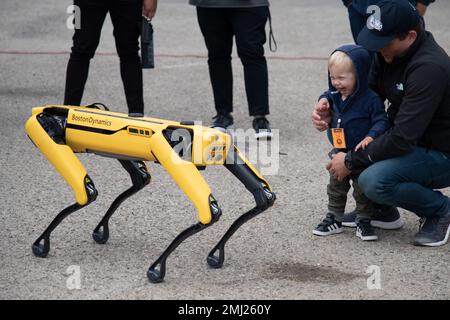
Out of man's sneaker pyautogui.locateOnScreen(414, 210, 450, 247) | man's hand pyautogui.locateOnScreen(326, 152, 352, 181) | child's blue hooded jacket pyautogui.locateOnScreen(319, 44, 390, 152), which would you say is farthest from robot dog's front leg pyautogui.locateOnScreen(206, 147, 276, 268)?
man's sneaker pyautogui.locateOnScreen(414, 210, 450, 247)

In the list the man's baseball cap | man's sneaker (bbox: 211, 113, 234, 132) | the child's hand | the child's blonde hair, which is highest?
the man's baseball cap

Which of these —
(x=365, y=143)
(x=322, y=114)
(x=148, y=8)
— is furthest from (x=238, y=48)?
(x=365, y=143)

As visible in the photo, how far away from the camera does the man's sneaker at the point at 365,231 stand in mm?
4465

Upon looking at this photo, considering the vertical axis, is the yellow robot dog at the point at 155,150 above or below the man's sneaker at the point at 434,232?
above

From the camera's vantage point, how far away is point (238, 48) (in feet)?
20.5

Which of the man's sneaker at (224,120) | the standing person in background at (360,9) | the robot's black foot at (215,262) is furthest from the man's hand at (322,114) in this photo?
the man's sneaker at (224,120)

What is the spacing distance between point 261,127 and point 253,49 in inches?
21.9

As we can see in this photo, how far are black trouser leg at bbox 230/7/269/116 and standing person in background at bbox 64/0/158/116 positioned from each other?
606mm

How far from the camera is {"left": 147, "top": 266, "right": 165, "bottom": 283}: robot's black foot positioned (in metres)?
3.88

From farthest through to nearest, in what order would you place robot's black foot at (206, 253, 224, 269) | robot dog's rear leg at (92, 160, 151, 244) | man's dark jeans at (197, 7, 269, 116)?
man's dark jeans at (197, 7, 269, 116), robot dog's rear leg at (92, 160, 151, 244), robot's black foot at (206, 253, 224, 269)

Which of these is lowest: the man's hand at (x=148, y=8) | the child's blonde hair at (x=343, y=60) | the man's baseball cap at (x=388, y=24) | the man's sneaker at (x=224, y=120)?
the man's sneaker at (x=224, y=120)

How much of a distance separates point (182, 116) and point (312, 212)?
2210 millimetres

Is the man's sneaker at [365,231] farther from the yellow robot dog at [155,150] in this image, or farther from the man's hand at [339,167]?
the yellow robot dog at [155,150]

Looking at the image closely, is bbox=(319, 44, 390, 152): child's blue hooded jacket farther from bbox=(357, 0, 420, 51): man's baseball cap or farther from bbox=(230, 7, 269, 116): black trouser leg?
bbox=(230, 7, 269, 116): black trouser leg
